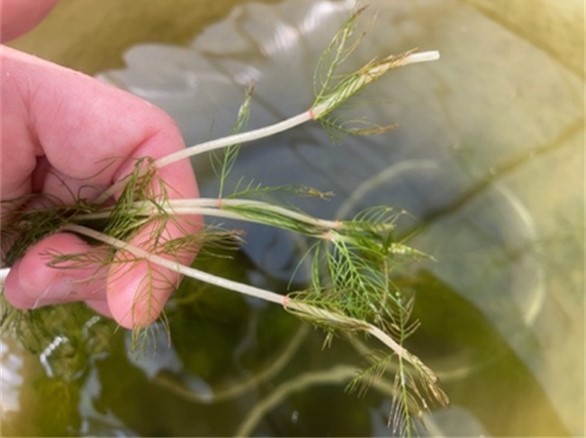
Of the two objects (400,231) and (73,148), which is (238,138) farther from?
(400,231)

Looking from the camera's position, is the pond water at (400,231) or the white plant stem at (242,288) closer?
the white plant stem at (242,288)

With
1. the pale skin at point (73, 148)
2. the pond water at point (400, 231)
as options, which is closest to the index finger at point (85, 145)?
the pale skin at point (73, 148)

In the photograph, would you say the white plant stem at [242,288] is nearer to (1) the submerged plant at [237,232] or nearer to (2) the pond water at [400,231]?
(1) the submerged plant at [237,232]

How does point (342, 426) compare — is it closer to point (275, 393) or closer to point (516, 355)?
point (275, 393)

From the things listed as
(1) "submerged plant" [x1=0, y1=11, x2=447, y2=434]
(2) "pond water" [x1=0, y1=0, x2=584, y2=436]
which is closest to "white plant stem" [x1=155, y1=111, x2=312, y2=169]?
(1) "submerged plant" [x1=0, y1=11, x2=447, y2=434]

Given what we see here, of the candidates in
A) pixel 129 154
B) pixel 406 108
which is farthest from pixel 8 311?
pixel 406 108
